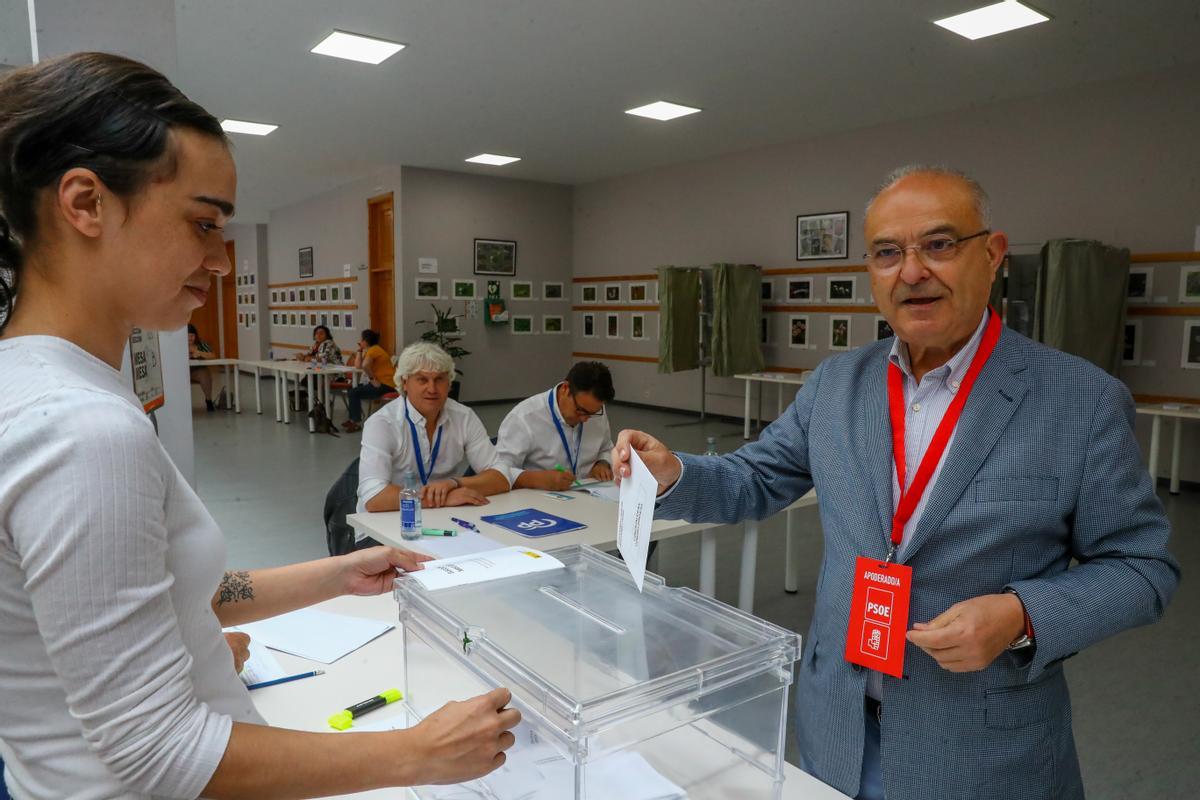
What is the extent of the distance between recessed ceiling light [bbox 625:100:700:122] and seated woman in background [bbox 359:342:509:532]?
205 inches

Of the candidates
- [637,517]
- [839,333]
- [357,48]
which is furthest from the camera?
[839,333]

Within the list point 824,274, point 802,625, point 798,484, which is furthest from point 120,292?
point 824,274

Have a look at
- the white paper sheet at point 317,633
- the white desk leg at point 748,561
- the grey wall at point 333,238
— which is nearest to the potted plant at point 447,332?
the grey wall at point 333,238

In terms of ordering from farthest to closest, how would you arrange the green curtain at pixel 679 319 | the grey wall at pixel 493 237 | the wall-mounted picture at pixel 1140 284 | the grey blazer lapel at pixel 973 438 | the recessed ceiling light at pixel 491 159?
1. the grey wall at pixel 493 237
2. the recessed ceiling light at pixel 491 159
3. the green curtain at pixel 679 319
4. the wall-mounted picture at pixel 1140 284
5. the grey blazer lapel at pixel 973 438

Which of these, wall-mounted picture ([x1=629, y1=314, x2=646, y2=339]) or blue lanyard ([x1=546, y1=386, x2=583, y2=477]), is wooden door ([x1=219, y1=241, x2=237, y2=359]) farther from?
blue lanyard ([x1=546, y1=386, x2=583, y2=477])

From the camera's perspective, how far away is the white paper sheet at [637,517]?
1178 mm

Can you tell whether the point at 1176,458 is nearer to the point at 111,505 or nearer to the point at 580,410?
the point at 580,410

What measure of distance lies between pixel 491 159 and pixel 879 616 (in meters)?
10.2

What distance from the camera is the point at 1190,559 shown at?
186 inches

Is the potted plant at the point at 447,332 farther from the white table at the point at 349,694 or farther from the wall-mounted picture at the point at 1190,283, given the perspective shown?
the white table at the point at 349,694

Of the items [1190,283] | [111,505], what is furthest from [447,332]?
[111,505]

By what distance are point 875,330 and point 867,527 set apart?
792 cm

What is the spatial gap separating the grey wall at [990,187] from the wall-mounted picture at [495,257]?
6.05 ft

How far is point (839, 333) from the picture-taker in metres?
9.21
